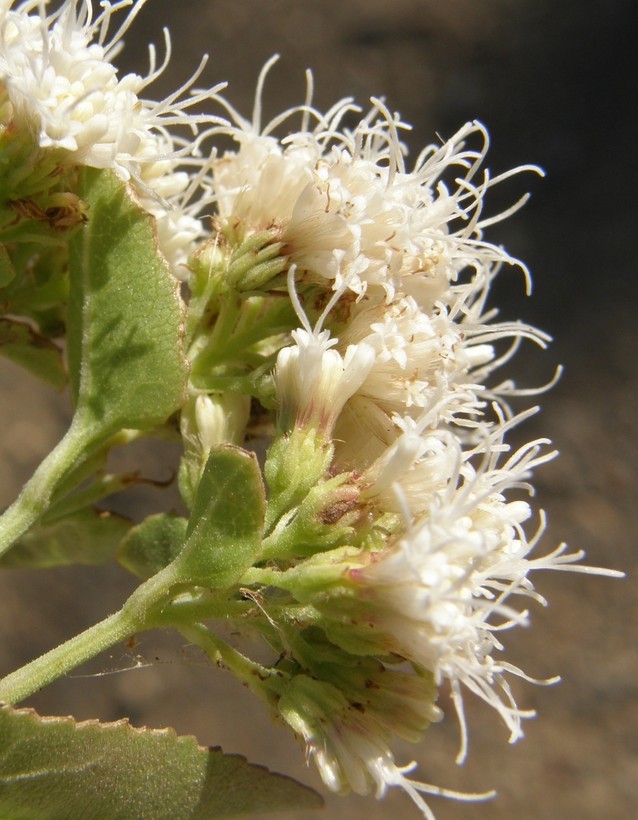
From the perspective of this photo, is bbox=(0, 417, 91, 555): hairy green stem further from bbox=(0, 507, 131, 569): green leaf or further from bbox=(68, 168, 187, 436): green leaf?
bbox=(0, 507, 131, 569): green leaf

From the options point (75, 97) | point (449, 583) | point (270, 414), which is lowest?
point (270, 414)

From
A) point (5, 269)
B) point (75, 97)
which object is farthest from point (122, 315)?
point (75, 97)

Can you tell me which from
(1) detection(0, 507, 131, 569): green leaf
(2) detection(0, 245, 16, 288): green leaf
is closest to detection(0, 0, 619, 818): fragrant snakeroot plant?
(2) detection(0, 245, 16, 288): green leaf

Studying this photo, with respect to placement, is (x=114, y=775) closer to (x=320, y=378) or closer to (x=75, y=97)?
(x=320, y=378)

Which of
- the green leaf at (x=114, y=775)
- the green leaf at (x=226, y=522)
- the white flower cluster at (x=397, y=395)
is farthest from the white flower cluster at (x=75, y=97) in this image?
the green leaf at (x=114, y=775)

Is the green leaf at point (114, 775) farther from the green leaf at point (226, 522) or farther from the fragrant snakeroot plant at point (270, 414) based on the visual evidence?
the green leaf at point (226, 522)

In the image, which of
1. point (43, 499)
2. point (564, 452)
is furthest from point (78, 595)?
point (43, 499)
